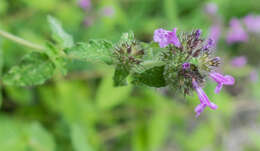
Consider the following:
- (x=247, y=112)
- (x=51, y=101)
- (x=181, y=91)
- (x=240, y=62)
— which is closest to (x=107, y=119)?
(x=51, y=101)

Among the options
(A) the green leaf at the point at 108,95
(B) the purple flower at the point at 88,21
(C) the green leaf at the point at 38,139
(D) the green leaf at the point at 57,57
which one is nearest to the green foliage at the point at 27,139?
(C) the green leaf at the point at 38,139

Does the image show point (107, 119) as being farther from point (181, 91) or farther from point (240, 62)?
point (181, 91)

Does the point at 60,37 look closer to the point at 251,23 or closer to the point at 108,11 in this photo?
the point at 108,11

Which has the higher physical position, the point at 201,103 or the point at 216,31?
the point at 216,31

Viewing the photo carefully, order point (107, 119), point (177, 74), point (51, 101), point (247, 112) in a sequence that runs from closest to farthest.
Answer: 1. point (177, 74)
2. point (51, 101)
3. point (107, 119)
4. point (247, 112)

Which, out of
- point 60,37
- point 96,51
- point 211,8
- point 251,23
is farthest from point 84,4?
point 251,23
